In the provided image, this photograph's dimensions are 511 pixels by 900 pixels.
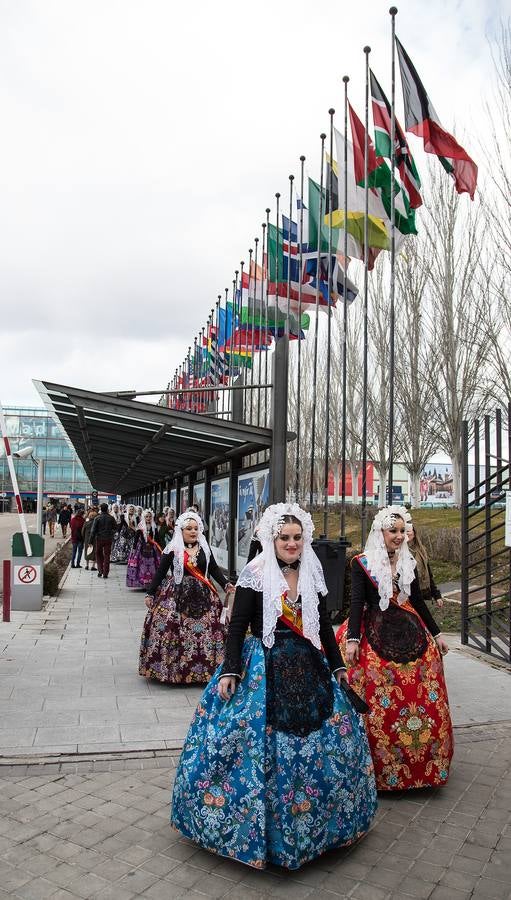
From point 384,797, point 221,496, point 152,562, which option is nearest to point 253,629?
point 384,797

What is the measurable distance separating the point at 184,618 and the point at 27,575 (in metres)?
5.32

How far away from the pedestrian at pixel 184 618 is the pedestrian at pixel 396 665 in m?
2.41

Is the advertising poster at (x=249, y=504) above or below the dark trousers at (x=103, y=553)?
above

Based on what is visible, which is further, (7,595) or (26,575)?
(26,575)

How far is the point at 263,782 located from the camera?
3.29m

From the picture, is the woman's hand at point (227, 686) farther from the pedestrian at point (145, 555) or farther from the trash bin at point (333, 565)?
the pedestrian at point (145, 555)

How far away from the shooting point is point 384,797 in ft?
14.2

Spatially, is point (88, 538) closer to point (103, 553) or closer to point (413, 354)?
point (103, 553)

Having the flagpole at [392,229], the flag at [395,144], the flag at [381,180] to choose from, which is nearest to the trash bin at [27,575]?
the flagpole at [392,229]

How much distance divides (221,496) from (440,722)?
28.9 feet

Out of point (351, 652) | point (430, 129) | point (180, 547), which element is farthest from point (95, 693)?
point (430, 129)

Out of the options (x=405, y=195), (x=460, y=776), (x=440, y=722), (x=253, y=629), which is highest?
(x=405, y=195)

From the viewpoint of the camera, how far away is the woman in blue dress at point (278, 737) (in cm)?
330

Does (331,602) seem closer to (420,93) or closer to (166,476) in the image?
(420,93)
